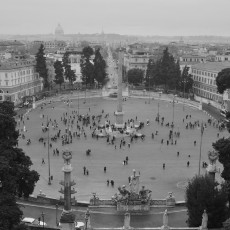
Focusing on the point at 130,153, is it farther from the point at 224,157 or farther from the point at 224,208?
the point at 224,208

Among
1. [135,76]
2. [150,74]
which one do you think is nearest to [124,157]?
[150,74]

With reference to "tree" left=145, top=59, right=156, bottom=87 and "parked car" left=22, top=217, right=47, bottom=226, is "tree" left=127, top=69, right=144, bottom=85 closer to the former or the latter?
"tree" left=145, top=59, right=156, bottom=87

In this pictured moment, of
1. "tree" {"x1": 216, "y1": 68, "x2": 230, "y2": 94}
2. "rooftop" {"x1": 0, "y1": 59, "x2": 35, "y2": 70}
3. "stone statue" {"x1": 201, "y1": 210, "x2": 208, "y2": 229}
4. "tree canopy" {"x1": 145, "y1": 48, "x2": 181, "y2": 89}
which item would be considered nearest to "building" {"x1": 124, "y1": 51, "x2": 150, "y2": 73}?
"tree canopy" {"x1": 145, "y1": 48, "x2": 181, "y2": 89}

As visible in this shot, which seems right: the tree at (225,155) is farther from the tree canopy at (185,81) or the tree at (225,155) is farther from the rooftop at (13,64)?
the tree canopy at (185,81)

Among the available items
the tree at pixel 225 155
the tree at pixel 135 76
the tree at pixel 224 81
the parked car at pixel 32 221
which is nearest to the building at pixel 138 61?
the tree at pixel 135 76

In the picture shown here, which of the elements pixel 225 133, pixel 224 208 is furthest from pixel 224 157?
pixel 225 133

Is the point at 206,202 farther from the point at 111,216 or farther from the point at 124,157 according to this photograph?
the point at 124,157
